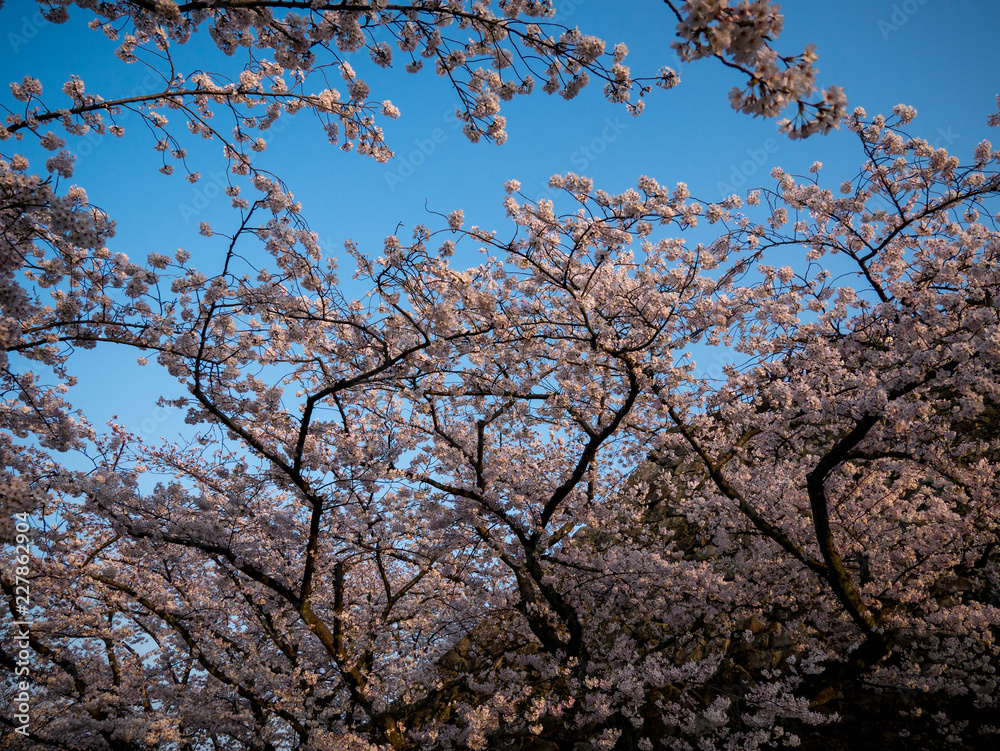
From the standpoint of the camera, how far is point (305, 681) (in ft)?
33.6

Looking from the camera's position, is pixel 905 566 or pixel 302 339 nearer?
pixel 302 339

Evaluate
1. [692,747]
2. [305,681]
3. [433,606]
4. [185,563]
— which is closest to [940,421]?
Result: [692,747]

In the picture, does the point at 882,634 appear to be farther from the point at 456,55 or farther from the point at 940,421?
the point at 456,55

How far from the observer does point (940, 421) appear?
25.2 ft

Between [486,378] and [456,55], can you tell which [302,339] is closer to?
[486,378]

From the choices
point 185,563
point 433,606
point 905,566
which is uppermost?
point 185,563

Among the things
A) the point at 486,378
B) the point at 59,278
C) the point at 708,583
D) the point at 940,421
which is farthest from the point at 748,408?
the point at 59,278

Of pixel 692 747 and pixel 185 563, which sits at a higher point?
pixel 185 563

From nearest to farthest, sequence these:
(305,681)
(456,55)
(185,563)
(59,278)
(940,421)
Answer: (456,55) → (59,278) → (940,421) → (305,681) → (185,563)

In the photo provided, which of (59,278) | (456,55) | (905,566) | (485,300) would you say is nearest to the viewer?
(456,55)

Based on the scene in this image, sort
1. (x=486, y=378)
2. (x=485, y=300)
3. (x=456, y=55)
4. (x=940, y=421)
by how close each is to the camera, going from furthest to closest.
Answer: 1. (x=486, y=378)
2. (x=940, y=421)
3. (x=485, y=300)
4. (x=456, y=55)

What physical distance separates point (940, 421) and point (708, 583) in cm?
488

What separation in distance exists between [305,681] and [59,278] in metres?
9.14

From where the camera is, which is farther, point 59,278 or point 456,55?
point 59,278
